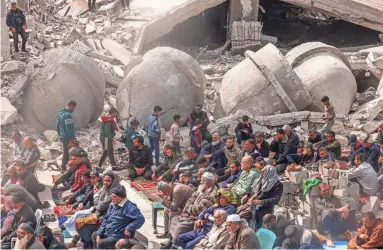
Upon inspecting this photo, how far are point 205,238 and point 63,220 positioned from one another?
2.79 m

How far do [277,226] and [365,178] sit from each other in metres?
2.61

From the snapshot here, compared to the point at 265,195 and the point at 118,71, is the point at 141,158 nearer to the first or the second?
the point at 265,195

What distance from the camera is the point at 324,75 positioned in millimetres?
17375

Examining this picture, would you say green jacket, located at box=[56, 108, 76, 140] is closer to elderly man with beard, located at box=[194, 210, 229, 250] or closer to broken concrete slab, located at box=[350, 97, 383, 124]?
elderly man with beard, located at box=[194, 210, 229, 250]

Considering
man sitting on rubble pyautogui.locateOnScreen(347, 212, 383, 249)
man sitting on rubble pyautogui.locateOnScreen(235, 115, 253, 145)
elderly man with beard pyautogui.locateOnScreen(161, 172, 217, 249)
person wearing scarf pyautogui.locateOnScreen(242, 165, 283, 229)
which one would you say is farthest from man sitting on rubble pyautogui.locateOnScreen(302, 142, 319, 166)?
man sitting on rubble pyautogui.locateOnScreen(347, 212, 383, 249)

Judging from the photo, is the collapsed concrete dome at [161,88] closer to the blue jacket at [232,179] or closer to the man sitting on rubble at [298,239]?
the blue jacket at [232,179]

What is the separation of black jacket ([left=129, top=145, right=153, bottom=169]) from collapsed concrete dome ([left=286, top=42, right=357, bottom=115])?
4.92 m

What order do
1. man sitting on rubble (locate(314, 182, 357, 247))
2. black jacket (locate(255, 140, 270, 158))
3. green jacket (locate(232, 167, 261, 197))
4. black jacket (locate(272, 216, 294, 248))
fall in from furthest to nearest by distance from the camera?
1. black jacket (locate(255, 140, 270, 158))
2. green jacket (locate(232, 167, 261, 197))
3. man sitting on rubble (locate(314, 182, 357, 247))
4. black jacket (locate(272, 216, 294, 248))

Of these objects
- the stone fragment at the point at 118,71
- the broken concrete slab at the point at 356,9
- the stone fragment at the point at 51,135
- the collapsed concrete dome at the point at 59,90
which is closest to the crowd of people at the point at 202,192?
the stone fragment at the point at 51,135

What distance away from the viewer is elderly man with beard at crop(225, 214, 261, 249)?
364 inches

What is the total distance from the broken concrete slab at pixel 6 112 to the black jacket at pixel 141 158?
2.93 meters

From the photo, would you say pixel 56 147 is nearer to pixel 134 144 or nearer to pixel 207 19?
pixel 134 144

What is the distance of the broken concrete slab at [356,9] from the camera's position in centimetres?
2155

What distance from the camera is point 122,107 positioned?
1658cm
